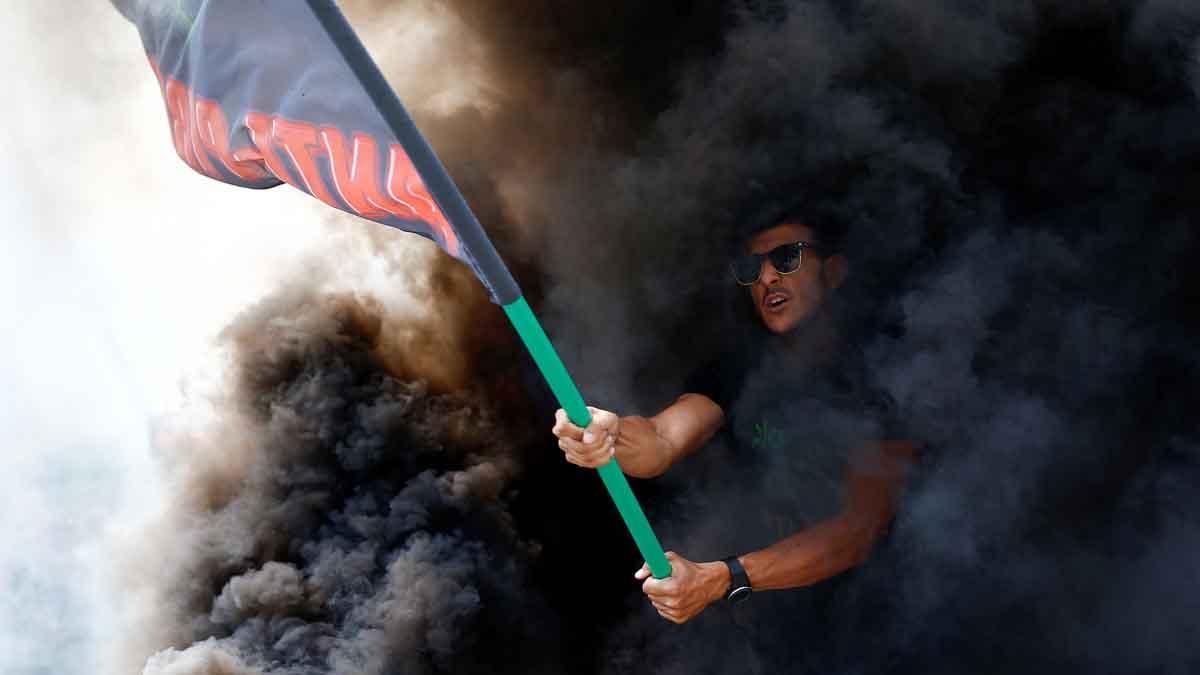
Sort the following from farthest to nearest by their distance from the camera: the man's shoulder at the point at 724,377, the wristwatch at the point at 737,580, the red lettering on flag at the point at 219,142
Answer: the man's shoulder at the point at 724,377
the wristwatch at the point at 737,580
the red lettering on flag at the point at 219,142

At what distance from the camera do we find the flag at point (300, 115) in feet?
8.72

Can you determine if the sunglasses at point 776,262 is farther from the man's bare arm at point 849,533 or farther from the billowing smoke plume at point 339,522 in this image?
the billowing smoke plume at point 339,522

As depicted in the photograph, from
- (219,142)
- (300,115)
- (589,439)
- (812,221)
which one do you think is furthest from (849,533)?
(219,142)

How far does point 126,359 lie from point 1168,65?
5.60 metres

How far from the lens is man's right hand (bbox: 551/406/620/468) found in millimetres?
3186

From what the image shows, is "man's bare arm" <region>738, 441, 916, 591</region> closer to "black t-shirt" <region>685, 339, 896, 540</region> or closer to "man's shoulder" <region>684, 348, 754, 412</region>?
"black t-shirt" <region>685, 339, 896, 540</region>

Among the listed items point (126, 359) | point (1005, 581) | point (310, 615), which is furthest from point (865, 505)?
point (126, 359)

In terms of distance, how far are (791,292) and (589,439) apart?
1794mm

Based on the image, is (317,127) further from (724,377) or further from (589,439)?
(724,377)

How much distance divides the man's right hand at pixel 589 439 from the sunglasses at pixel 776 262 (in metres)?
1.62

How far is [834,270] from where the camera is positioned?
191 inches

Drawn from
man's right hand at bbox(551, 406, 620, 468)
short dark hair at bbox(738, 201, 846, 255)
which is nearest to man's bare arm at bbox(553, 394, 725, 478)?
man's right hand at bbox(551, 406, 620, 468)

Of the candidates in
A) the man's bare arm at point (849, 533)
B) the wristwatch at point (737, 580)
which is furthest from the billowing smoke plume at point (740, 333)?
the wristwatch at point (737, 580)

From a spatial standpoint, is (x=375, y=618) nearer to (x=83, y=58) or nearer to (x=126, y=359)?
(x=126, y=359)
